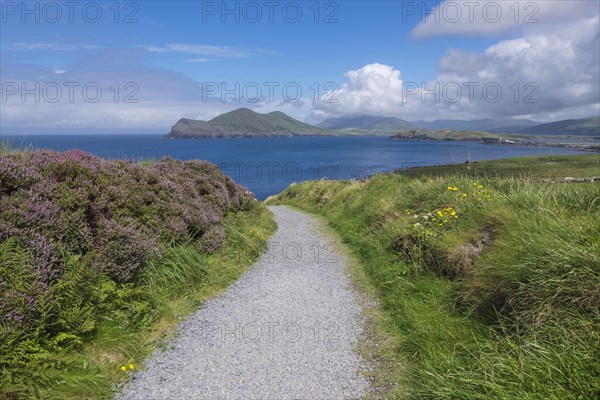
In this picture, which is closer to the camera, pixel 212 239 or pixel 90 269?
pixel 90 269

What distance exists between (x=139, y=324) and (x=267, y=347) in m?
2.35

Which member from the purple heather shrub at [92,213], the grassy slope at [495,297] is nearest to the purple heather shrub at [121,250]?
the purple heather shrub at [92,213]

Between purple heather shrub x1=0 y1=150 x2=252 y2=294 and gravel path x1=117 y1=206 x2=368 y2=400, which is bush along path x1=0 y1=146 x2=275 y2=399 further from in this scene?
gravel path x1=117 y1=206 x2=368 y2=400

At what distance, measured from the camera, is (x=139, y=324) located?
21.6 ft

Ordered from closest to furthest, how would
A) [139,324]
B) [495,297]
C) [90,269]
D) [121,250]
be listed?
[495,297]
[90,269]
[139,324]
[121,250]

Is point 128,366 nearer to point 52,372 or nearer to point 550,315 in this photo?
point 52,372

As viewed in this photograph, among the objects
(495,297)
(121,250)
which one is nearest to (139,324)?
(121,250)

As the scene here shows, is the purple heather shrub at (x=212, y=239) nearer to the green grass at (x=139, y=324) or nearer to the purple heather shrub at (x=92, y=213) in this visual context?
the purple heather shrub at (x=92, y=213)

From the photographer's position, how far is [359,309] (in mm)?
7992

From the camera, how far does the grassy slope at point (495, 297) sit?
4.11 m

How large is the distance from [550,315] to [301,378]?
3.48 meters

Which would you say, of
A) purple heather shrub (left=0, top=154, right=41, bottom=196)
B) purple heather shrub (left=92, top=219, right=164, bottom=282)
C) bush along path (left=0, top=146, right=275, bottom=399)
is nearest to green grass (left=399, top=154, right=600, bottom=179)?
bush along path (left=0, top=146, right=275, bottom=399)

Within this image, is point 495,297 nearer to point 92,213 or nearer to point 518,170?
point 92,213

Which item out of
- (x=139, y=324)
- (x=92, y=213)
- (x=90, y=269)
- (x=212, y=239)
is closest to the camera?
(x=90, y=269)
